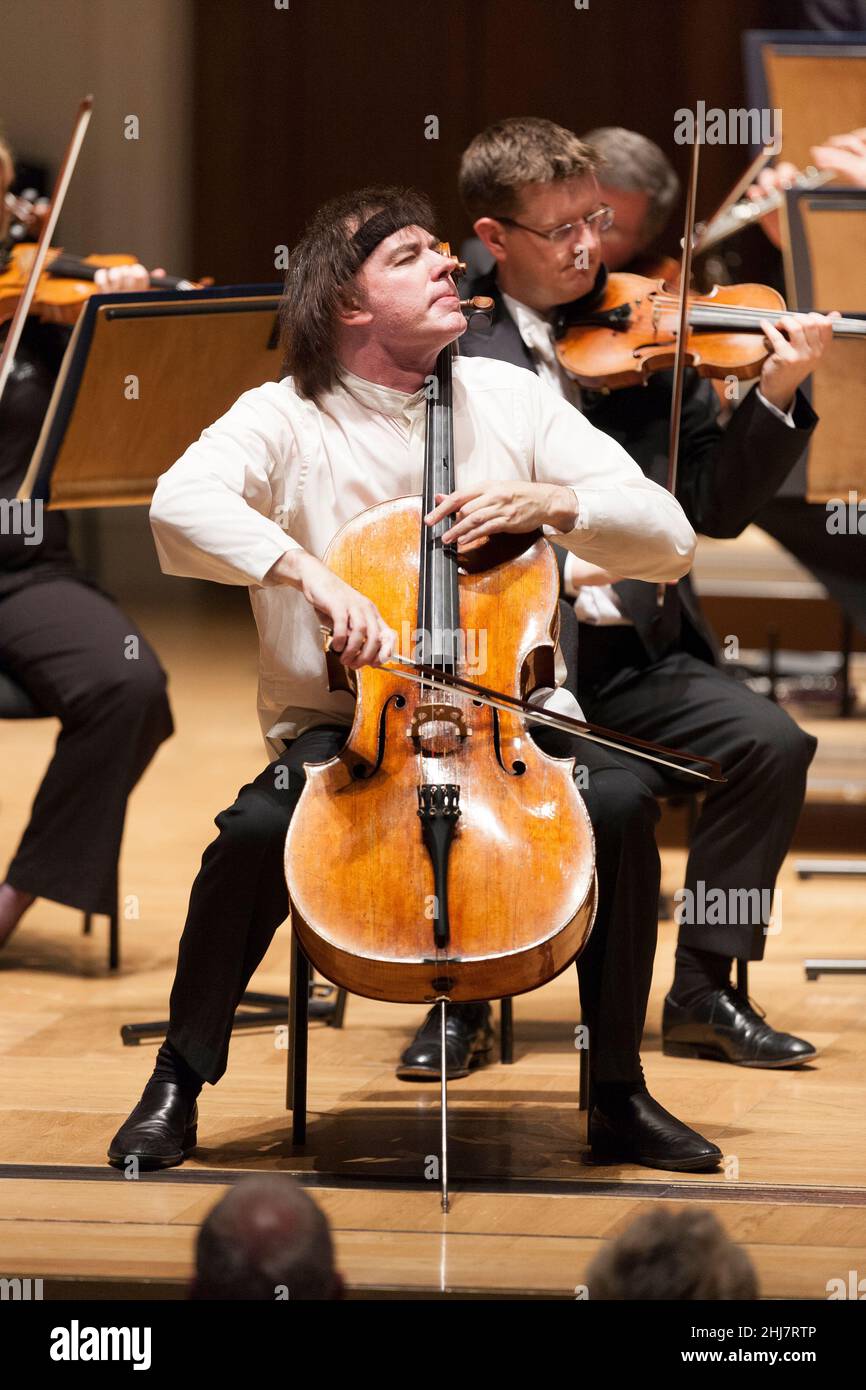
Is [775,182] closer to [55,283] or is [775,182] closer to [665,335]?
[665,335]

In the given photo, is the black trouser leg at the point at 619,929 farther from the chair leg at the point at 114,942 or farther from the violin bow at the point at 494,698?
the chair leg at the point at 114,942

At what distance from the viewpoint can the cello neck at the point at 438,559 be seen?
1.92 m

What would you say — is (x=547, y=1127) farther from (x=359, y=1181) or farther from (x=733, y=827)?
(x=733, y=827)

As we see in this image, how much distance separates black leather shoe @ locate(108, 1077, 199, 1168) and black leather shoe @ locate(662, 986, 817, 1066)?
2.47 ft

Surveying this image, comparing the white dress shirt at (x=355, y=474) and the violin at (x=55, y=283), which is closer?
the white dress shirt at (x=355, y=474)

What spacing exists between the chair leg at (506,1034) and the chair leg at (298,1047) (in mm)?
383

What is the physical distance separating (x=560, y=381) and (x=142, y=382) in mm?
578

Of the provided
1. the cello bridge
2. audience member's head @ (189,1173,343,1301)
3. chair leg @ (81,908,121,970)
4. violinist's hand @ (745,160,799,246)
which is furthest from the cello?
violinist's hand @ (745,160,799,246)

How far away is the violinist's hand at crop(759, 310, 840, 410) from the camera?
7.77 ft

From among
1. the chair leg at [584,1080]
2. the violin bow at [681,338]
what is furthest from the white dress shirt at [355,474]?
the chair leg at [584,1080]

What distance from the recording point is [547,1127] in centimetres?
222

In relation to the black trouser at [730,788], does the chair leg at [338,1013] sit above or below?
below

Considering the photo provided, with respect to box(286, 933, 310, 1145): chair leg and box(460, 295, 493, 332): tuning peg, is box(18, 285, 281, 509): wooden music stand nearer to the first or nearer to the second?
box(460, 295, 493, 332): tuning peg
